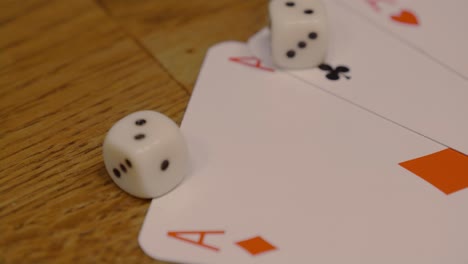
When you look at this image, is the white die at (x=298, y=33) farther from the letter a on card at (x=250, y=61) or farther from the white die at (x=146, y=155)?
the white die at (x=146, y=155)

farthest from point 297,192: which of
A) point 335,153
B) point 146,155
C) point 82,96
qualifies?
point 82,96

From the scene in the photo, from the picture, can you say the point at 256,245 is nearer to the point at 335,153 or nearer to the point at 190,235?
the point at 190,235

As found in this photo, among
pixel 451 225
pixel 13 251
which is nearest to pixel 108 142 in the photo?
pixel 13 251

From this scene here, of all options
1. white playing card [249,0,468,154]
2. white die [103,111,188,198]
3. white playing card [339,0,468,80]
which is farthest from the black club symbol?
white die [103,111,188,198]

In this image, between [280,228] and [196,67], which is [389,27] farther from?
[280,228]

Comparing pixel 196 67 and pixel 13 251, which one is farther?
pixel 196 67

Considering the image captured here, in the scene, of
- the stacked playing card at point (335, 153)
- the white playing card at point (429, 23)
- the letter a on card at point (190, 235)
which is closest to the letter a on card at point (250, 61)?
the stacked playing card at point (335, 153)
